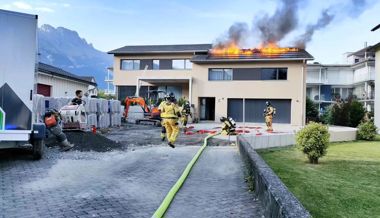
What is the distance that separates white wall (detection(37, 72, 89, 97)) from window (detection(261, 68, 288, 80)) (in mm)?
15376

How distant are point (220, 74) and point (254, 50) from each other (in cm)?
374

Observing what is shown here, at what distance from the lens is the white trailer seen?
9.08 m

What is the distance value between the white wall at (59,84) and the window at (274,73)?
1538cm

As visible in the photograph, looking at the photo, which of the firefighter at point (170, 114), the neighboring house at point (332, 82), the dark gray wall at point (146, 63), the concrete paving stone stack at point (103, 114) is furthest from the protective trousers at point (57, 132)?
the neighboring house at point (332, 82)

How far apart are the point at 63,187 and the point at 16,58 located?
3.49m

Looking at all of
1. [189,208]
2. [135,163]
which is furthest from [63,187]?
[135,163]

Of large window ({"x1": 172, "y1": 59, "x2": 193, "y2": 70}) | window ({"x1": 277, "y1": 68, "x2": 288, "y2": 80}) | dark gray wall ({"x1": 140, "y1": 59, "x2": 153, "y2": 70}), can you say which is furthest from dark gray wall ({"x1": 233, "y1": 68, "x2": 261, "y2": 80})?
dark gray wall ({"x1": 140, "y1": 59, "x2": 153, "y2": 70})

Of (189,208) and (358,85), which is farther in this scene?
(358,85)

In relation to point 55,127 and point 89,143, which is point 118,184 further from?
point 89,143

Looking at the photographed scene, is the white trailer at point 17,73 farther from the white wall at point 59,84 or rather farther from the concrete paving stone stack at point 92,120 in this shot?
the white wall at point 59,84

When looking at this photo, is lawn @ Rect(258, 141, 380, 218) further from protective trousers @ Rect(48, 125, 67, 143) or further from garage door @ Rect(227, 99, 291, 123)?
garage door @ Rect(227, 99, 291, 123)

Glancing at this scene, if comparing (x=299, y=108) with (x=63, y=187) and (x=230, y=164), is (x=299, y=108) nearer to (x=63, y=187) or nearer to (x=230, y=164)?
(x=230, y=164)

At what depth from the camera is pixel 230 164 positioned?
10992mm

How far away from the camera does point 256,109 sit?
35562 mm
